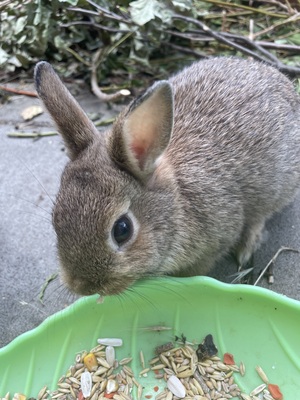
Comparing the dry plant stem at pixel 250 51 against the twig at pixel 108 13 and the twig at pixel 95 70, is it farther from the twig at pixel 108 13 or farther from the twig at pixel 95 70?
the twig at pixel 95 70

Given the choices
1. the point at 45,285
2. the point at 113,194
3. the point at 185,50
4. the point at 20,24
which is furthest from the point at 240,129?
the point at 20,24

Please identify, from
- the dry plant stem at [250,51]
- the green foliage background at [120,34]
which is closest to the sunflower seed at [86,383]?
the dry plant stem at [250,51]

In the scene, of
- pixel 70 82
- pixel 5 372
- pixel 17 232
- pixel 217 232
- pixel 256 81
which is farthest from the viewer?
pixel 70 82

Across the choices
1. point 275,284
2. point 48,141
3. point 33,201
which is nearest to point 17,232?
point 33,201

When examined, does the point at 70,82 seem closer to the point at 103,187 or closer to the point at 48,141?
the point at 48,141

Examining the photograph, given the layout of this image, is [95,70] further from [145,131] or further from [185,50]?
[145,131]

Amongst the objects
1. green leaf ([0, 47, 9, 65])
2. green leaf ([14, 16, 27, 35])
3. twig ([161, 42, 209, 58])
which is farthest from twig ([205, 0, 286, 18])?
green leaf ([0, 47, 9, 65])
